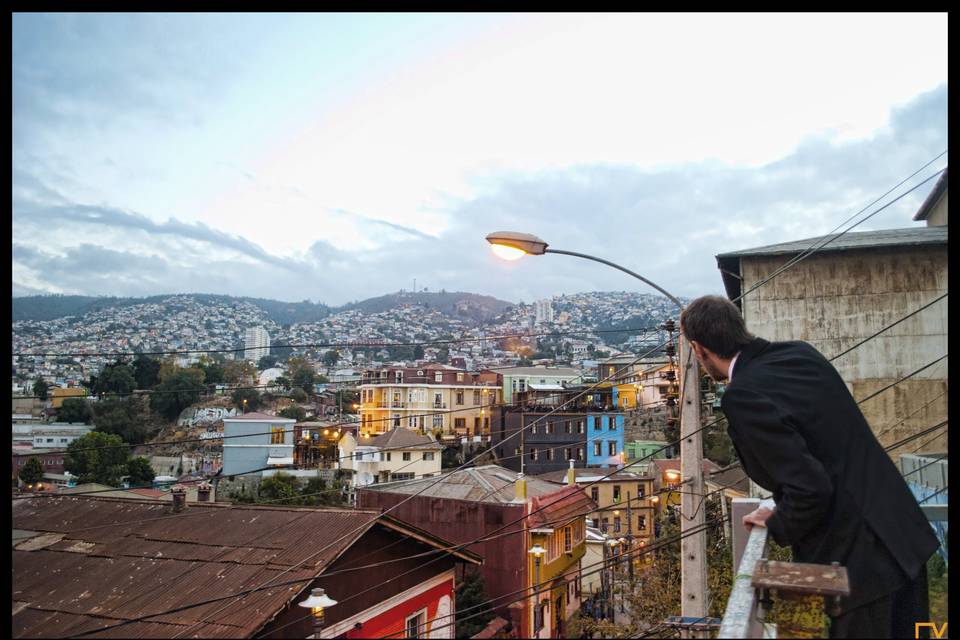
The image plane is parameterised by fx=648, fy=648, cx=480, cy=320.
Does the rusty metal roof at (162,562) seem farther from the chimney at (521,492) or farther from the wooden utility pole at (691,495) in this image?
the chimney at (521,492)

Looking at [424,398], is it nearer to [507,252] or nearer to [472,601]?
[472,601]

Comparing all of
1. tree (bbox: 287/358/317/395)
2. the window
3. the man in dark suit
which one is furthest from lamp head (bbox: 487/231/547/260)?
tree (bbox: 287/358/317/395)

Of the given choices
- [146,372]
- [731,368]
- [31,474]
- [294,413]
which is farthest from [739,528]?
[294,413]

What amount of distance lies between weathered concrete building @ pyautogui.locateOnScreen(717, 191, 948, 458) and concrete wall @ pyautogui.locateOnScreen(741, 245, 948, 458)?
0.07 feet

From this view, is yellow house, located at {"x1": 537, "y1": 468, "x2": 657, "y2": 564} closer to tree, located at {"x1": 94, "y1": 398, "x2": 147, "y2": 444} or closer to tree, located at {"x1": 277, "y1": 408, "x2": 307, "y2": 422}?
tree, located at {"x1": 277, "y1": 408, "x2": 307, "y2": 422}

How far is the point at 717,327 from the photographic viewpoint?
279 cm

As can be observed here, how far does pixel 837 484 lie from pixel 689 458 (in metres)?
4.60

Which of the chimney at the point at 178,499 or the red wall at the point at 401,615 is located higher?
the chimney at the point at 178,499

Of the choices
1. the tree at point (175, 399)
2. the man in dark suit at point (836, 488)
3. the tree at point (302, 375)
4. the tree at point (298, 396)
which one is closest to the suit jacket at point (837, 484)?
the man in dark suit at point (836, 488)

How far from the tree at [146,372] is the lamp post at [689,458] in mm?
49304

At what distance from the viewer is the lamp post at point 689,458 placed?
6.45 meters

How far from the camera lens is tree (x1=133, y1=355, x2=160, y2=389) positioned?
49.5 m

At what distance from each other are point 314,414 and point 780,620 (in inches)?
2548
